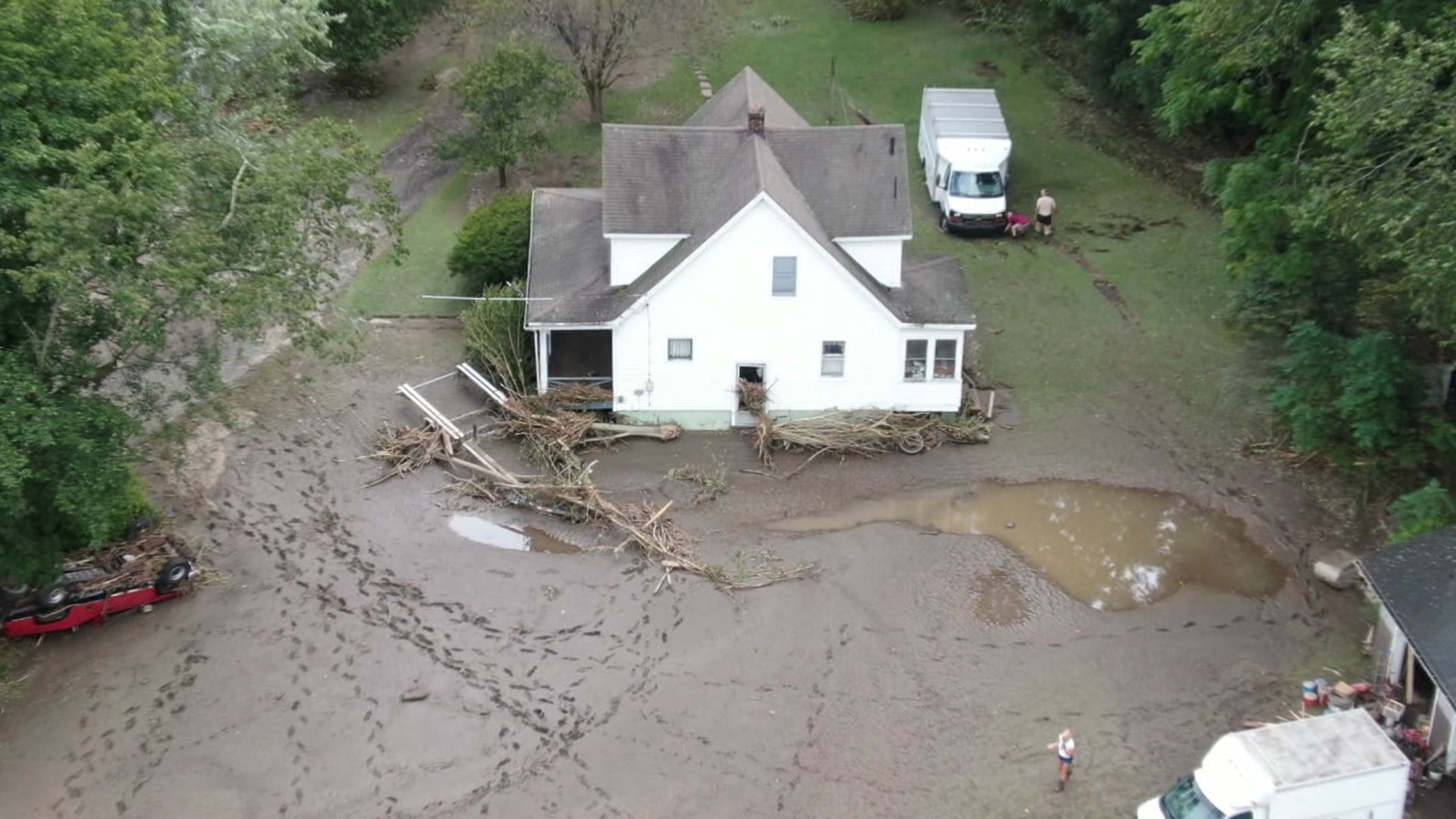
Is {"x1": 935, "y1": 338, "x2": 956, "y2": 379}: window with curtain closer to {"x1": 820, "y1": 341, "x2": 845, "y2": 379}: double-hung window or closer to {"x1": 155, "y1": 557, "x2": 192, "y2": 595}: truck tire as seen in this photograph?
{"x1": 820, "y1": 341, "x2": 845, "y2": 379}: double-hung window

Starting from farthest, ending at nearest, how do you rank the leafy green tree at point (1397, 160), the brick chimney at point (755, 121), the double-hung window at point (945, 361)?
the brick chimney at point (755, 121), the double-hung window at point (945, 361), the leafy green tree at point (1397, 160)

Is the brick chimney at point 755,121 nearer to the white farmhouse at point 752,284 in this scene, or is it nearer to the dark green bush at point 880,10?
the white farmhouse at point 752,284

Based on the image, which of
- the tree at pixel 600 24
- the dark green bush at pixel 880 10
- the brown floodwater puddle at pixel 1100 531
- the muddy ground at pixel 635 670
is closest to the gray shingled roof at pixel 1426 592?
the muddy ground at pixel 635 670

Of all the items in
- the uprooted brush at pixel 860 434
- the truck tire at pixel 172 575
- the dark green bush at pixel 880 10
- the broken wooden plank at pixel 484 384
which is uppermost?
the dark green bush at pixel 880 10

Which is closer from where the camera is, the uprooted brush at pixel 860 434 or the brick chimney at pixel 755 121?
the uprooted brush at pixel 860 434

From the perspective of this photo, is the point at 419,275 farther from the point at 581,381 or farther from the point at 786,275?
the point at 786,275
